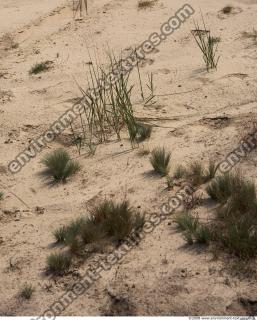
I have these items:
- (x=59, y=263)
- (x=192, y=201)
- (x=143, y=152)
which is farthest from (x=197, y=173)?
(x=59, y=263)

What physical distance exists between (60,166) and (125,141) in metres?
0.71

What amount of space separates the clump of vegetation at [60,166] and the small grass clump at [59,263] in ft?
3.65

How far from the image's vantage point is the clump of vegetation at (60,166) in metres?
5.24

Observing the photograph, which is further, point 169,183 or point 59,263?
point 169,183

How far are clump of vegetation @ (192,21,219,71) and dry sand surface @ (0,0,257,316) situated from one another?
94 millimetres

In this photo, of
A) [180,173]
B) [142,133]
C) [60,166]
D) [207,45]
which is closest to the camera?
[180,173]

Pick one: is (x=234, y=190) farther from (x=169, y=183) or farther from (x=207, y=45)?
(x=207, y=45)

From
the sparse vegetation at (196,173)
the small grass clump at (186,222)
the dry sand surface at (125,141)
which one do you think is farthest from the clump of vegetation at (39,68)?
the small grass clump at (186,222)

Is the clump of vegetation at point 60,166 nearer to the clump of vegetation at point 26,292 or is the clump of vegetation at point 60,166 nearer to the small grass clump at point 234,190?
the small grass clump at point 234,190

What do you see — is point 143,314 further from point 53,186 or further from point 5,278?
point 53,186

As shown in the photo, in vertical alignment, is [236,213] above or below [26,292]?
above

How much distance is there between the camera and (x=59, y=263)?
4.20 meters

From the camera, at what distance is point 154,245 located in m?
4.38

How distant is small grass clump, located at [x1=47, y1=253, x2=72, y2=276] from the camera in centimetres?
420
